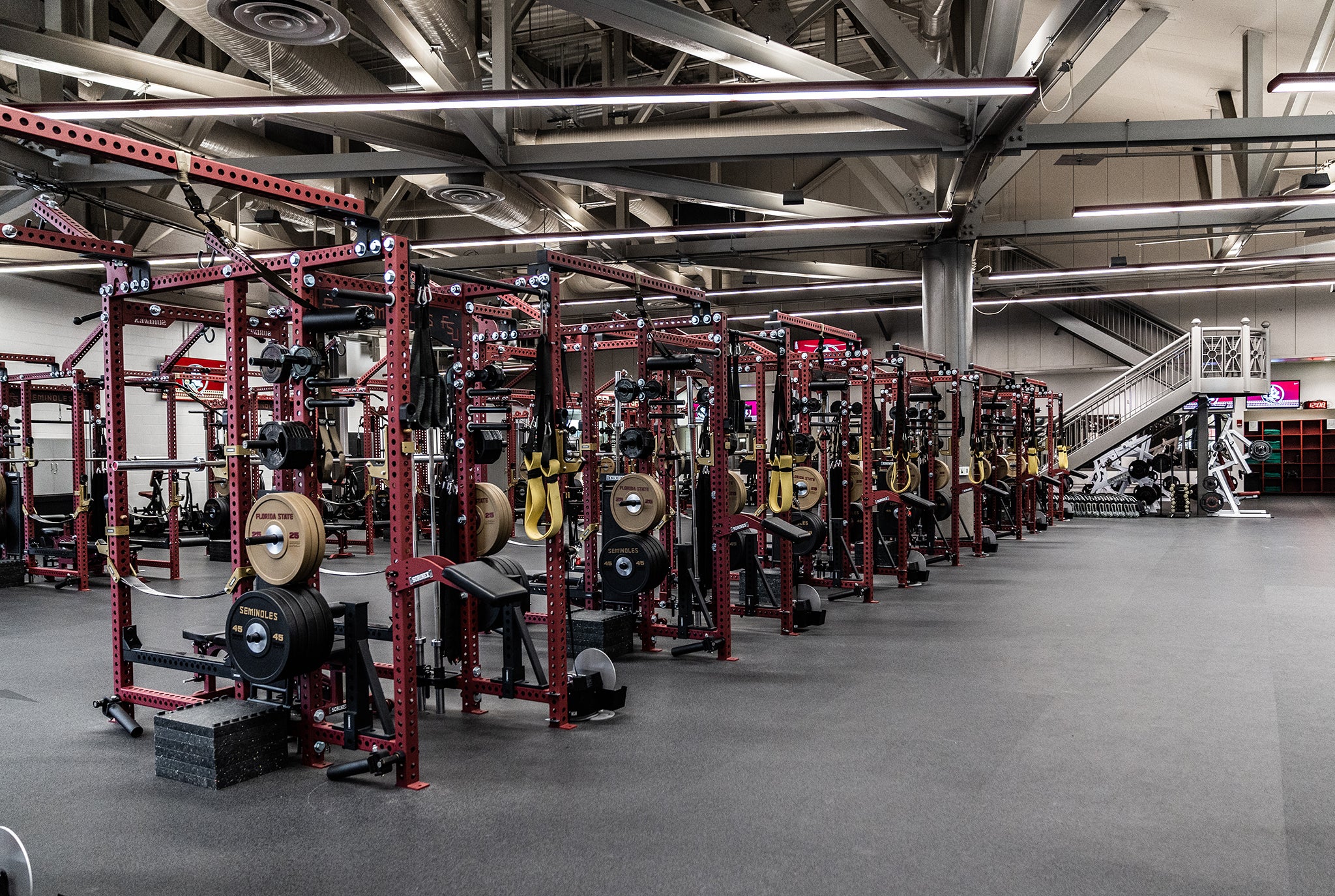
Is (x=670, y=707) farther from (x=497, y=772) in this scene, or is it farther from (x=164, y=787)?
(x=164, y=787)

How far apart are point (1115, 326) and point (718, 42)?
1734 cm

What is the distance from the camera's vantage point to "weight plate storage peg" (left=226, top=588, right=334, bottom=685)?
4.04 metres

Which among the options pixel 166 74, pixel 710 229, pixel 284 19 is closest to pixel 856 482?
pixel 710 229

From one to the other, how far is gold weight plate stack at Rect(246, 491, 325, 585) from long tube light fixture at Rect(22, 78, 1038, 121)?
3.69 meters

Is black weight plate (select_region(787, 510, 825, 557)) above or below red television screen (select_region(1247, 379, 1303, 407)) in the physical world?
below

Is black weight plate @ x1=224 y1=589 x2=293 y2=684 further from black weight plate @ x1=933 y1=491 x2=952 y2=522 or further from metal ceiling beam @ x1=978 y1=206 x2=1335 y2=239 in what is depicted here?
metal ceiling beam @ x1=978 y1=206 x2=1335 y2=239

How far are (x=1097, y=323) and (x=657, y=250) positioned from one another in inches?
468

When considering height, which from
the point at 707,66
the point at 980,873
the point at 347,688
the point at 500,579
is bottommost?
the point at 980,873

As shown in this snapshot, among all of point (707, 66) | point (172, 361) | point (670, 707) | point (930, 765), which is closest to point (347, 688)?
point (670, 707)

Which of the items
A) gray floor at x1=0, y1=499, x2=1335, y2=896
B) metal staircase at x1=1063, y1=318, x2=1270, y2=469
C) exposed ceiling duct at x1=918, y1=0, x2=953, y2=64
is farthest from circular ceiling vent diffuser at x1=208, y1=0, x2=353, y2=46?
metal staircase at x1=1063, y1=318, x2=1270, y2=469

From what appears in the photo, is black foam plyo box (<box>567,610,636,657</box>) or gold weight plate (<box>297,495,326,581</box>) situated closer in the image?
gold weight plate (<box>297,495,326,581</box>)

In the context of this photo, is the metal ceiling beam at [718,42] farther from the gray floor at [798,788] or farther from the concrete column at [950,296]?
the concrete column at [950,296]

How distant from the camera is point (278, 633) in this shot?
4047mm

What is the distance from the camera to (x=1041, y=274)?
1563 cm
